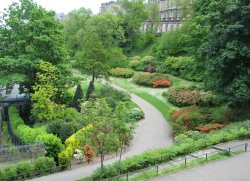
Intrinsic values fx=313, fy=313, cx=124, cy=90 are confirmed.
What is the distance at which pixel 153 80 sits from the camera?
42562mm

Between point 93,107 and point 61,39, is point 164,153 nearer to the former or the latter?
point 93,107

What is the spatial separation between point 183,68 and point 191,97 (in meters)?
13.1

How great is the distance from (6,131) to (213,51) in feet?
59.7

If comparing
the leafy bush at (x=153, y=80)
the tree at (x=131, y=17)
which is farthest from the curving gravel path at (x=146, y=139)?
the tree at (x=131, y=17)

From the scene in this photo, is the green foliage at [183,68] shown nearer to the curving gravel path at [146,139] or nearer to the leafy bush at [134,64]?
the leafy bush at [134,64]

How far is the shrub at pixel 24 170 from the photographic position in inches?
643

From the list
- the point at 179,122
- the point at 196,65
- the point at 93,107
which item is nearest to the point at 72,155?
the point at 93,107

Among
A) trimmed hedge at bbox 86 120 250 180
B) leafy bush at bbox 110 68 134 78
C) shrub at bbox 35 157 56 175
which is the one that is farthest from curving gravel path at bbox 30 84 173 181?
leafy bush at bbox 110 68 134 78

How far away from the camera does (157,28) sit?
7350 centimetres

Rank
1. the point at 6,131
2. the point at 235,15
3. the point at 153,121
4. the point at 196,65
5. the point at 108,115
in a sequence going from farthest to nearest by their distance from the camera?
the point at 196,65
the point at 153,121
the point at 6,131
the point at 235,15
the point at 108,115

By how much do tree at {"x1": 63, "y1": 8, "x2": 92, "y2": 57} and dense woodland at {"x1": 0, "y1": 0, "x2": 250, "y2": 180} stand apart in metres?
22.9

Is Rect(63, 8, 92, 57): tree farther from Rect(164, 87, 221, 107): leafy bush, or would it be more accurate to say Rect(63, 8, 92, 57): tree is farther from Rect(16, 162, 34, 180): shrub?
Rect(16, 162, 34, 180): shrub

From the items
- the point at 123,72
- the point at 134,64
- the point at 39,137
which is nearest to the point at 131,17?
the point at 134,64

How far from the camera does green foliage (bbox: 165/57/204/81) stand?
1595 inches
